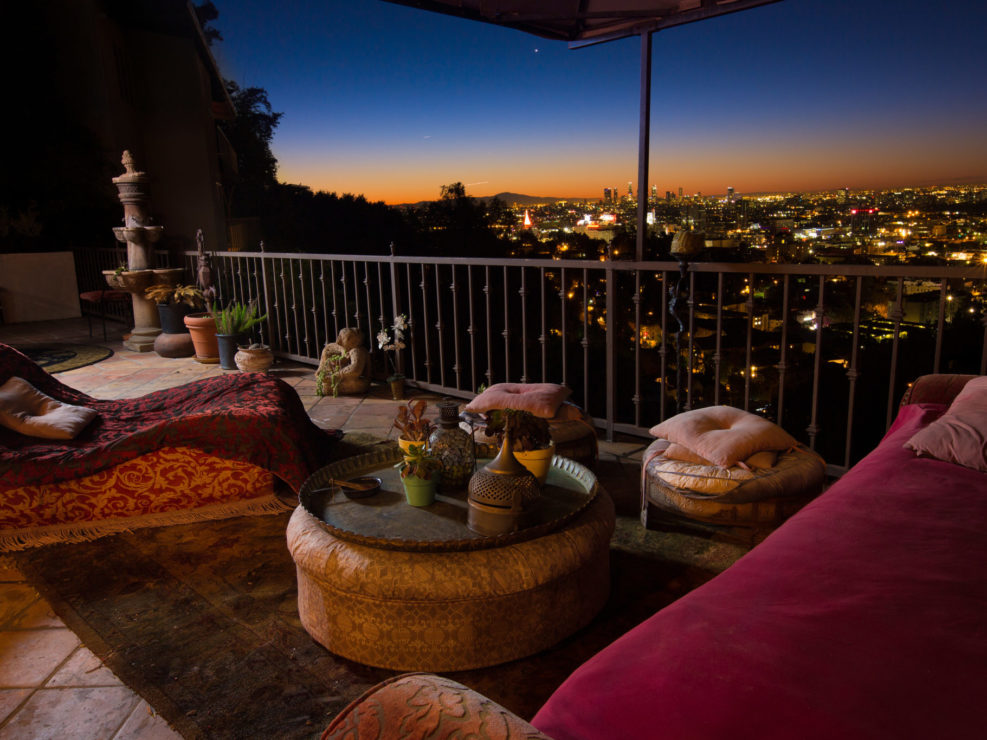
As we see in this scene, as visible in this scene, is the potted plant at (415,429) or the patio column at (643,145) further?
the patio column at (643,145)

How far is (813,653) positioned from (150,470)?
2.75m

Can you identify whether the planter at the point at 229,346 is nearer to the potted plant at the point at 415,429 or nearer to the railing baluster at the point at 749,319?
the potted plant at the point at 415,429

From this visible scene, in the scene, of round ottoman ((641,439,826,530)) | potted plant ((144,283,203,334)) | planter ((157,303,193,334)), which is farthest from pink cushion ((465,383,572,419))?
planter ((157,303,193,334))

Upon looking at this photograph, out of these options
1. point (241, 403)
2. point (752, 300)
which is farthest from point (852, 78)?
point (241, 403)

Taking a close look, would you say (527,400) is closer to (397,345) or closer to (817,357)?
(817,357)

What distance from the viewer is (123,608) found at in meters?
2.18

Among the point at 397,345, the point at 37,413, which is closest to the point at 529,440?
the point at 37,413

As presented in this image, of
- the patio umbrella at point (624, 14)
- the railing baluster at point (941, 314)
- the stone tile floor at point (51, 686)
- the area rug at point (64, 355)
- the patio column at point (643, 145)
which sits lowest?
the stone tile floor at point (51, 686)

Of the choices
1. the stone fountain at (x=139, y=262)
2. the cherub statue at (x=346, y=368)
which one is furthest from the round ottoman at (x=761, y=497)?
the stone fountain at (x=139, y=262)

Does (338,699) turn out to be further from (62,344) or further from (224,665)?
(62,344)

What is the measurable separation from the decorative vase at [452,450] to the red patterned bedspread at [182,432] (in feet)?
3.70

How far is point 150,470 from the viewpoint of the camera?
287cm

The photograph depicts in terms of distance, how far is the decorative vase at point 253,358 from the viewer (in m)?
5.52

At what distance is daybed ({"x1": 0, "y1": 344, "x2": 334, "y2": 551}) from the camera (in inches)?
107
